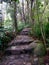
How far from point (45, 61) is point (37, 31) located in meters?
3.32

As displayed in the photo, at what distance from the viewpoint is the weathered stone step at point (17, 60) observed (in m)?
6.50

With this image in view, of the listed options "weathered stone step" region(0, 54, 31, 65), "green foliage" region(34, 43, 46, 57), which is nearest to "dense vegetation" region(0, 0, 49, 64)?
"green foliage" region(34, 43, 46, 57)

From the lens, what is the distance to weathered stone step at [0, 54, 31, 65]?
650cm

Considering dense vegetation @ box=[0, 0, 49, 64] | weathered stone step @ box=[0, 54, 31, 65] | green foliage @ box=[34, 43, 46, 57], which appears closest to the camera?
weathered stone step @ box=[0, 54, 31, 65]

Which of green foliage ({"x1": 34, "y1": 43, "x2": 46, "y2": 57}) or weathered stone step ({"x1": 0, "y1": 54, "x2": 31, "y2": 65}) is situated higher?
green foliage ({"x1": 34, "y1": 43, "x2": 46, "y2": 57})

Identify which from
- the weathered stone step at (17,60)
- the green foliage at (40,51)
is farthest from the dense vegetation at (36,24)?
the weathered stone step at (17,60)

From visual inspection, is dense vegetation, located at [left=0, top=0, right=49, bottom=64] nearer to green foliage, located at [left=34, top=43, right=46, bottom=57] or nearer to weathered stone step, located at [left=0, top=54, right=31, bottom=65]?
green foliage, located at [left=34, top=43, right=46, bottom=57]

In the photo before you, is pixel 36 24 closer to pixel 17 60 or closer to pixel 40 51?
pixel 40 51

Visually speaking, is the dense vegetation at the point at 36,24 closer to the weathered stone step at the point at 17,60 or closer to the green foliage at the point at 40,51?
the green foliage at the point at 40,51

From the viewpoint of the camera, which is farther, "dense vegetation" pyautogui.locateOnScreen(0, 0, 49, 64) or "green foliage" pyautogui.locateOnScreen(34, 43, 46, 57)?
"dense vegetation" pyautogui.locateOnScreen(0, 0, 49, 64)

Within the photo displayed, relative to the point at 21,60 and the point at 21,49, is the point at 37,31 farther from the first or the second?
the point at 21,60

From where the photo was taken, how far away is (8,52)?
779 centimetres

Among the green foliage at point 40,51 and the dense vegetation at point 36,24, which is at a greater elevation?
the dense vegetation at point 36,24

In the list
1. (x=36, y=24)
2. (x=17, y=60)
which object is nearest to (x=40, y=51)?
(x=17, y=60)
